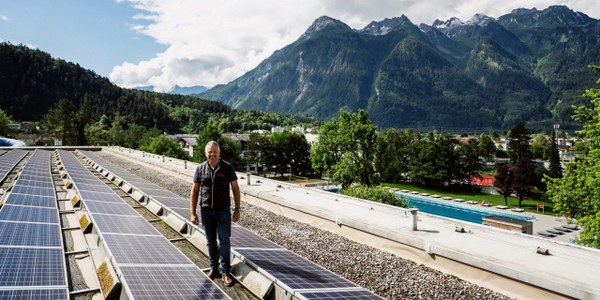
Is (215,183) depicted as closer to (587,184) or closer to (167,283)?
(167,283)

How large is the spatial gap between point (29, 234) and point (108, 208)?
328 centimetres

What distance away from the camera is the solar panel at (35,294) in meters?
4.62

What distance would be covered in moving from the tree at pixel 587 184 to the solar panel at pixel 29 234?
19.9 meters

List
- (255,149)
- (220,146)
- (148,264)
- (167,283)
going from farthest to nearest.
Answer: (255,149)
(220,146)
(148,264)
(167,283)

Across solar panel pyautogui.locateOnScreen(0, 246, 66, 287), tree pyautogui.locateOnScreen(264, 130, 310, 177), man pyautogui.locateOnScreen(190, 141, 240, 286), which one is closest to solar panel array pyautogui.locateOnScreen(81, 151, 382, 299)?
man pyautogui.locateOnScreen(190, 141, 240, 286)

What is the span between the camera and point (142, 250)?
6957 mm

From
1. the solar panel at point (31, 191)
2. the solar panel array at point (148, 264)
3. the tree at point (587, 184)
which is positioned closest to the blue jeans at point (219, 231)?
the solar panel array at point (148, 264)

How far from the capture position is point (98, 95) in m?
183

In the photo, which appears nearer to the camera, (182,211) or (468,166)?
(182,211)

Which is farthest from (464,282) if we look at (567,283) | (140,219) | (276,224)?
(140,219)

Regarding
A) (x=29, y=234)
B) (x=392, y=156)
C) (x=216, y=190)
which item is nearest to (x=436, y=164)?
(x=392, y=156)

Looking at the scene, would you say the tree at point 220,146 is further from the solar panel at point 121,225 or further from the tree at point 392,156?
the solar panel at point 121,225

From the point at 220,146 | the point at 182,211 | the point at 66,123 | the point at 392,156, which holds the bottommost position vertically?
the point at 182,211

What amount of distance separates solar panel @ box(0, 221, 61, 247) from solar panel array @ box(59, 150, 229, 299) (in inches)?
32.4
